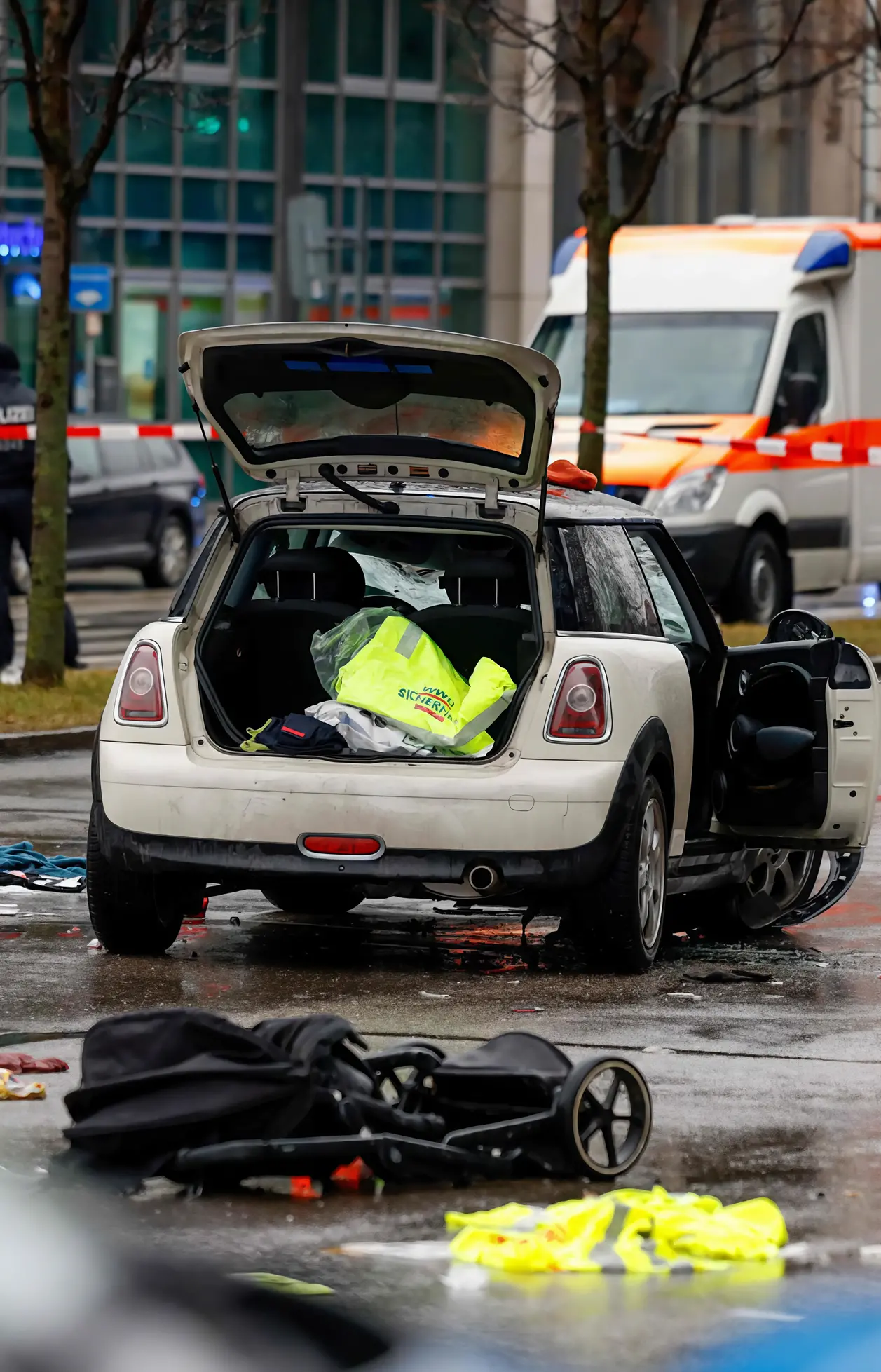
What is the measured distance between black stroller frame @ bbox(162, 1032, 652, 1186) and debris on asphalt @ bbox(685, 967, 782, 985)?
229 cm

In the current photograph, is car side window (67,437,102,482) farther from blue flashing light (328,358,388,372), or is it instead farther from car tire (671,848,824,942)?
blue flashing light (328,358,388,372)

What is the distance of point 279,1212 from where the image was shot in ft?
17.2

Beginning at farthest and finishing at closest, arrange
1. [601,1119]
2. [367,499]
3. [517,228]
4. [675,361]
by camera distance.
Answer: [517,228], [675,361], [367,499], [601,1119]

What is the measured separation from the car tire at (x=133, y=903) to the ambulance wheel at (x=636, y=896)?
1.17 metres

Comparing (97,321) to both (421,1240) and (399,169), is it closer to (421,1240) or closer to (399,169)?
(399,169)

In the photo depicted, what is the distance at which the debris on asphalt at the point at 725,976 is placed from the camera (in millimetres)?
8031

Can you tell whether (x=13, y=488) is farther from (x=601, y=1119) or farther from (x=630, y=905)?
(x=601, y=1119)

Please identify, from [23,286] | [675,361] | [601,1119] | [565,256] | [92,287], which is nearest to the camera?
[601,1119]

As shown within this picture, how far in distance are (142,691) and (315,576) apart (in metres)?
0.88

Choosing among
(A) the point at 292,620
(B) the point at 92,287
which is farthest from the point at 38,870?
(B) the point at 92,287

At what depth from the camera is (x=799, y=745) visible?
8.63 meters

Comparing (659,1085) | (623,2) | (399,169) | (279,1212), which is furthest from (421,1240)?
(399,169)

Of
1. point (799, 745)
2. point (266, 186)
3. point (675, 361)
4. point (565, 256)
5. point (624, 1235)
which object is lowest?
point (624, 1235)

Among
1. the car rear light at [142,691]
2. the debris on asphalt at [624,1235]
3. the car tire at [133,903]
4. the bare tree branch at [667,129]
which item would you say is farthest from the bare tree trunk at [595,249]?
the debris on asphalt at [624,1235]
